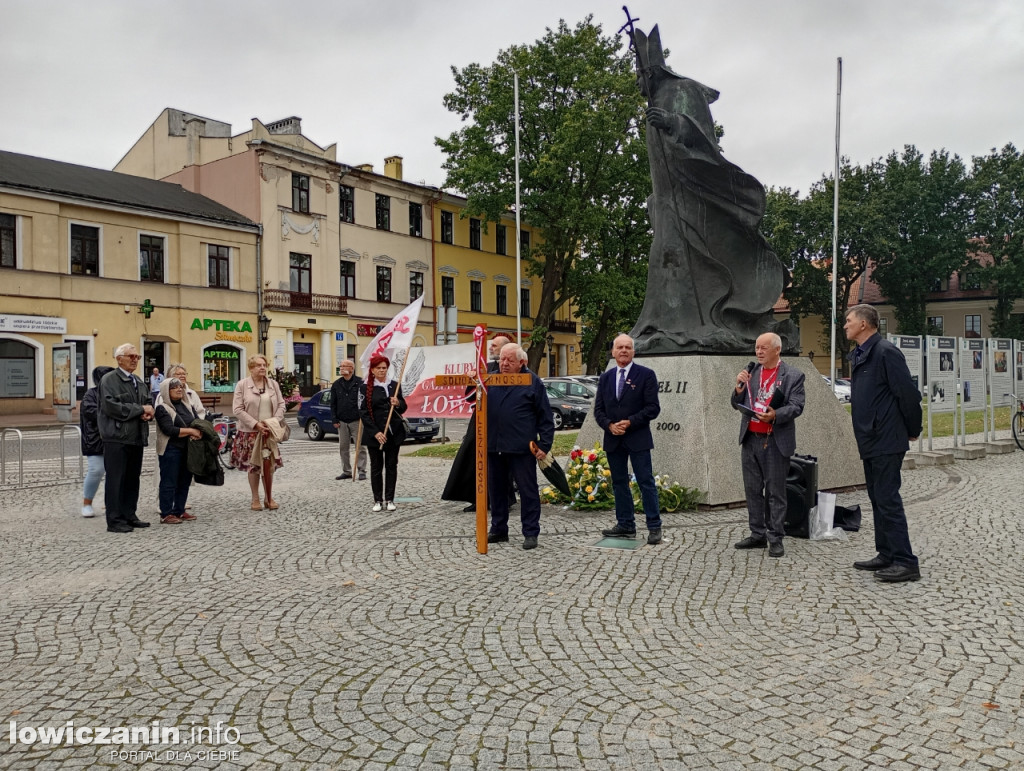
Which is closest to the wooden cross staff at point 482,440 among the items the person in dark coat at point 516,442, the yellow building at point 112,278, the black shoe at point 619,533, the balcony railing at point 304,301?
the person in dark coat at point 516,442

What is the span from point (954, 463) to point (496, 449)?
32.5ft

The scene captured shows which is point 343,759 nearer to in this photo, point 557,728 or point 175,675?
point 557,728

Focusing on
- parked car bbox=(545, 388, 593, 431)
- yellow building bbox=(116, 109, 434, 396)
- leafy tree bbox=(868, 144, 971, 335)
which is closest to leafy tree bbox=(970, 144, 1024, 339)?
leafy tree bbox=(868, 144, 971, 335)

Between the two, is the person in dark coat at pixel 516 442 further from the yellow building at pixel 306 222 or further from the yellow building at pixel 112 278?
the yellow building at pixel 306 222

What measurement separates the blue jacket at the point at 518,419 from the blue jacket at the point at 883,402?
2.55 m

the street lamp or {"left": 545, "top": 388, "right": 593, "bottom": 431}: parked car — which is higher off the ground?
the street lamp

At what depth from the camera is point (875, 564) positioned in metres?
5.95

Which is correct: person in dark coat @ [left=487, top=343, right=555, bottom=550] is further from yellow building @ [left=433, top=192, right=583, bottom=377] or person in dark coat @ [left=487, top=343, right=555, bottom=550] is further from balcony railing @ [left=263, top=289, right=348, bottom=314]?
yellow building @ [left=433, top=192, right=583, bottom=377]

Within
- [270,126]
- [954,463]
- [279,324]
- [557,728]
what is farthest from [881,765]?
[270,126]

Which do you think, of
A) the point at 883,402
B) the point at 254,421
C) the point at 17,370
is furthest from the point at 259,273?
the point at 883,402

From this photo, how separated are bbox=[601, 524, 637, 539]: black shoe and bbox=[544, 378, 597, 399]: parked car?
1735 cm

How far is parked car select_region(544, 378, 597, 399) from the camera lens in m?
25.0

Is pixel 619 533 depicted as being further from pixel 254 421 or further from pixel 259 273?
pixel 259 273

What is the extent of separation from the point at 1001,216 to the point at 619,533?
62.0 meters
